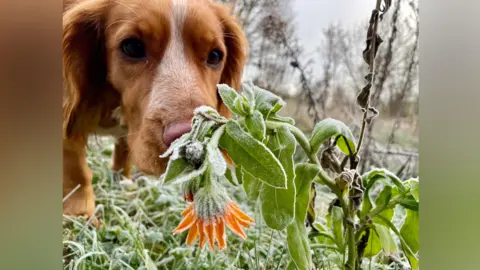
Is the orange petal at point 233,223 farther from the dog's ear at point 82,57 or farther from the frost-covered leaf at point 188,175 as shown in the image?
the dog's ear at point 82,57

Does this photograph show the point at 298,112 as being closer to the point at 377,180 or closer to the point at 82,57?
the point at 377,180

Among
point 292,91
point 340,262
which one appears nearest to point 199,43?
point 292,91

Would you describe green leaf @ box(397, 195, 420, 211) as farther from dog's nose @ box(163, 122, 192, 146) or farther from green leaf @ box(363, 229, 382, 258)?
dog's nose @ box(163, 122, 192, 146)

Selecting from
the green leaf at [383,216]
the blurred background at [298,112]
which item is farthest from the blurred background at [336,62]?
the green leaf at [383,216]

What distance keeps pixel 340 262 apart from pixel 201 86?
36cm

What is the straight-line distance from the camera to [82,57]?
34.5 inches

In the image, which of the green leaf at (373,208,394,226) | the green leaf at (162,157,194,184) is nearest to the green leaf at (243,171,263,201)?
the green leaf at (162,157,194,184)

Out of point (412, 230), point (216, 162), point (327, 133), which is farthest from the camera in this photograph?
point (412, 230)

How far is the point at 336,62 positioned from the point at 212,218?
38cm

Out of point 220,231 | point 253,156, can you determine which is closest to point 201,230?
point 220,231

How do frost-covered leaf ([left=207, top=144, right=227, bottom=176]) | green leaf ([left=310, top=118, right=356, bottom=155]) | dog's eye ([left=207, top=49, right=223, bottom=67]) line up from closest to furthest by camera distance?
frost-covered leaf ([left=207, top=144, right=227, bottom=176]) → green leaf ([left=310, top=118, right=356, bottom=155]) → dog's eye ([left=207, top=49, right=223, bottom=67])

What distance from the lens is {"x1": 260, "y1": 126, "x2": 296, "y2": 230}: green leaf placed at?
727mm

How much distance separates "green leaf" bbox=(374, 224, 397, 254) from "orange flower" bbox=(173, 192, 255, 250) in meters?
0.21
